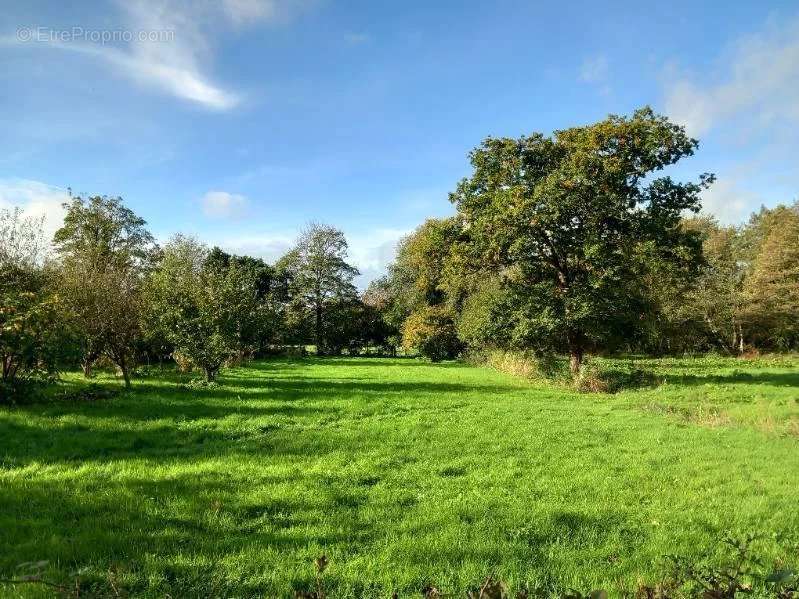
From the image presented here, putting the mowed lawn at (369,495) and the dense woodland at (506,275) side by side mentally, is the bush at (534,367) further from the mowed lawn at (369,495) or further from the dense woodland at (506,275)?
the mowed lawn at (369,495)

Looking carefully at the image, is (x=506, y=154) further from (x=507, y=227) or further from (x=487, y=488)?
(x=487, y=488)

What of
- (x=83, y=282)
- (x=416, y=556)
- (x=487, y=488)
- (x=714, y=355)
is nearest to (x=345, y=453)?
(x=487, y=488)

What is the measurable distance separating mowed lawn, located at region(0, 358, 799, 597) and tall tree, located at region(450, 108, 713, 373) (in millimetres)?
9609

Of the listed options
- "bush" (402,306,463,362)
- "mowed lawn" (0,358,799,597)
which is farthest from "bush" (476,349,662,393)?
"bush" (402,306,463,362)

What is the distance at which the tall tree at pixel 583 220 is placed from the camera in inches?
933

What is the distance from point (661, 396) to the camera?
20938mm

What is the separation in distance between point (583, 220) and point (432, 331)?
24.6 metres

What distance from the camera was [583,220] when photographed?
2472 cm

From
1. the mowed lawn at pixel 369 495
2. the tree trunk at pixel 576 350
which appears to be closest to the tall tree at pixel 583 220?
the tree trunk at pixel 576 350

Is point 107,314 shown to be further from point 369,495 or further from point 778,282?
point 778,282

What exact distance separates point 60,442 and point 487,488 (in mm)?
8627

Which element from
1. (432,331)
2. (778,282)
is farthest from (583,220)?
(778,282)

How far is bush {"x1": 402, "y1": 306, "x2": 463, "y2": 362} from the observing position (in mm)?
47906

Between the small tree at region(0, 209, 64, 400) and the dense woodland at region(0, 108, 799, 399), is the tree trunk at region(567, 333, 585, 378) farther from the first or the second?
the small tree at region(0, 209, 64, 400)
